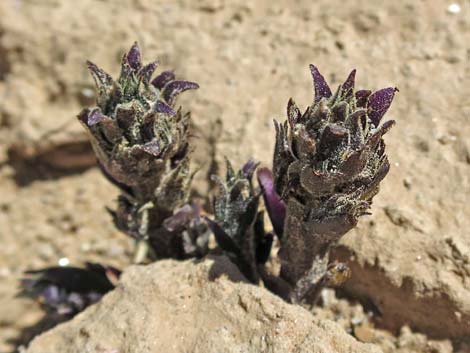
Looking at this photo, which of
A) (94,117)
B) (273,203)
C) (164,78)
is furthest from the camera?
(273,203)

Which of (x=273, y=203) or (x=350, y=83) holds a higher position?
(x=350, y=83)

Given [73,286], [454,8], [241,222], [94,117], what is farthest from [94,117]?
[454,8]

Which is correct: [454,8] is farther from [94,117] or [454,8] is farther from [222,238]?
[94,117]

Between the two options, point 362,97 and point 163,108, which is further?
point 163,108

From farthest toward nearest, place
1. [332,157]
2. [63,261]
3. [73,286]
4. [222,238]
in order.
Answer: [63,261] → [73,286] → [222,238] → [332,157]

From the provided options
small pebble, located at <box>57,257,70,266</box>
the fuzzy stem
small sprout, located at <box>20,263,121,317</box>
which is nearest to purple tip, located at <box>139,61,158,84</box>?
small sprout, located at <box>20,263,121,317</box>

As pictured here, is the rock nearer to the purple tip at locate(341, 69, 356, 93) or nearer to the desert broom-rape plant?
the desert broom-rape plant

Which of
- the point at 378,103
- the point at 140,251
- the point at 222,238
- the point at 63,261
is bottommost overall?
the point at 63,261
